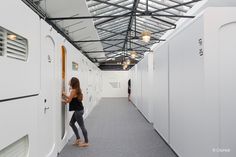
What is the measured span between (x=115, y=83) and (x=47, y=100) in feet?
48.5

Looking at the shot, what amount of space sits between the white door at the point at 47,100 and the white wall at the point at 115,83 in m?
14.4

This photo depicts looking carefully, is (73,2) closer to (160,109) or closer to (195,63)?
(195,63)

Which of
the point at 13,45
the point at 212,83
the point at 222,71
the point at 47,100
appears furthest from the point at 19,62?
the point at 222,71

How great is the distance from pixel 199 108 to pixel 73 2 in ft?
9.20

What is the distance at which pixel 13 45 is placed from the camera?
1.72 m

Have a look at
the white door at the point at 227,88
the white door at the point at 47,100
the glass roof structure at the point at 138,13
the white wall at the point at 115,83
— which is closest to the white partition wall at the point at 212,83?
the white door at the point at 227,88

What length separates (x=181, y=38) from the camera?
327 centimetres

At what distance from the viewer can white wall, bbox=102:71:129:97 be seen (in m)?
17.7

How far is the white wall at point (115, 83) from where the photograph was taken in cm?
1769

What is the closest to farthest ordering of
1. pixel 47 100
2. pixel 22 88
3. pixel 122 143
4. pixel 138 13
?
pixel 22 88, pixel 47 100, pixel 122 143, pixel 138 13

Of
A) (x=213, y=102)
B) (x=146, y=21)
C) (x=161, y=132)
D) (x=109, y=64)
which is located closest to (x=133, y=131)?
(x=161, y=132)

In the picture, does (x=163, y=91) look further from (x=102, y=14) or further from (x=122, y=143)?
(x=102, y=14)

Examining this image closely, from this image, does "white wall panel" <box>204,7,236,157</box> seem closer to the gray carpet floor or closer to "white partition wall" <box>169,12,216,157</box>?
"white partition wall" <box>169,12,216,157</box>

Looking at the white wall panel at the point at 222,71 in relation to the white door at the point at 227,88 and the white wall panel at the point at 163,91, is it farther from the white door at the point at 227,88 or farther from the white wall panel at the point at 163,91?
the white wall panel at the point at 163,91
